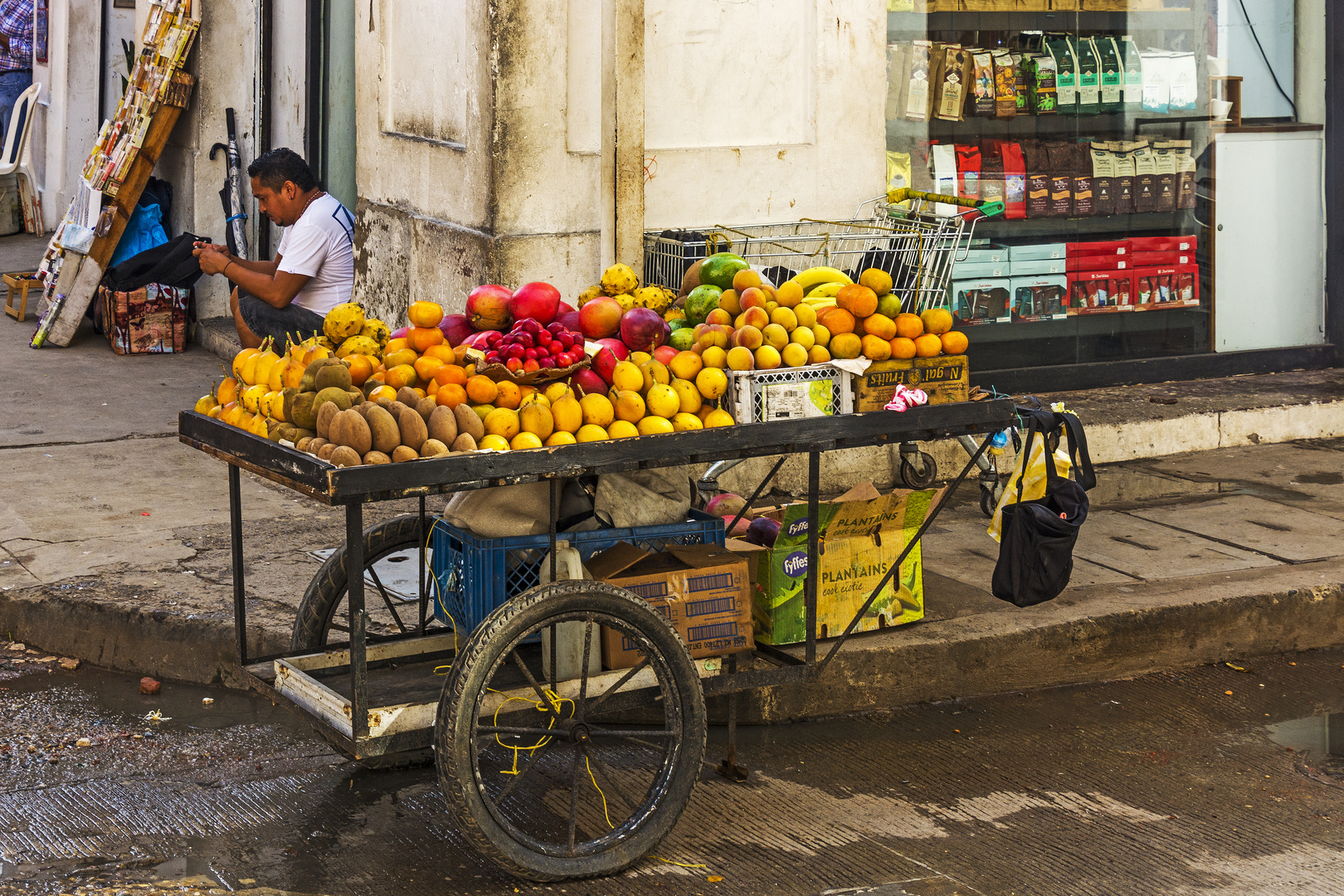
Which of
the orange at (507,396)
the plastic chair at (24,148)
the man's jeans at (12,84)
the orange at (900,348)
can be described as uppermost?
the man's jeans at (12,84)

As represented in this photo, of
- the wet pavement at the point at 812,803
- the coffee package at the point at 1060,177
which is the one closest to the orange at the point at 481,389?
the wet pavement at the point at 812,803

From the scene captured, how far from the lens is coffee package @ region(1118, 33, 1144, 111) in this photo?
806cm

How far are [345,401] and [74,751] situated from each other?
1.60m

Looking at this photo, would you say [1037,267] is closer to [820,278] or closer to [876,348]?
[820,278]

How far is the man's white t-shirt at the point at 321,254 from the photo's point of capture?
7.01m

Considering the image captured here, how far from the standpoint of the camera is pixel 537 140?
21.0 ft

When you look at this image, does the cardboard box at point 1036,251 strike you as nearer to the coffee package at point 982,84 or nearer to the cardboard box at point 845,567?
the coffee package at point 982,84

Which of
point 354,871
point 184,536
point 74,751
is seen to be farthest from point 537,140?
point 354,871

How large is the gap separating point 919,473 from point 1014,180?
6.51 ft

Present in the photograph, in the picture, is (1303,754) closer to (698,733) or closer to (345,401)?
(698,733)

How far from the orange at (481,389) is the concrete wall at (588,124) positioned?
2633mm

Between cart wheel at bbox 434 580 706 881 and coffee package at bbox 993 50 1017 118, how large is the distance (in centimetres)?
484

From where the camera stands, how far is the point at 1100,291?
8.23 metres

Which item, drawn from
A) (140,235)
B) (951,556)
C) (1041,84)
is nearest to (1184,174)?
(1041,84)
